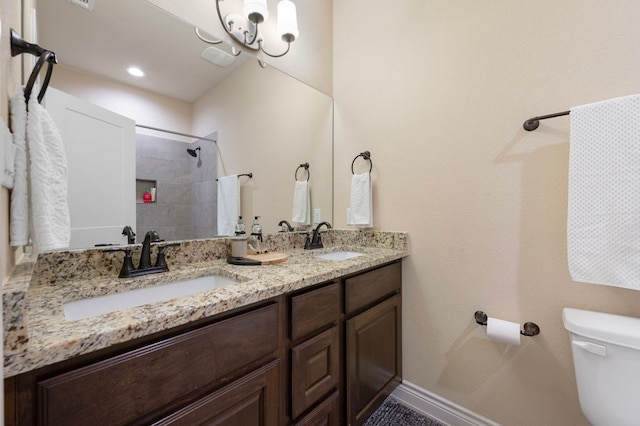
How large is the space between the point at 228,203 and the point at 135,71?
0.68m

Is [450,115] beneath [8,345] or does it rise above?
above

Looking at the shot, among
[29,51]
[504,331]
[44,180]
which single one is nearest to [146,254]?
[44,180]

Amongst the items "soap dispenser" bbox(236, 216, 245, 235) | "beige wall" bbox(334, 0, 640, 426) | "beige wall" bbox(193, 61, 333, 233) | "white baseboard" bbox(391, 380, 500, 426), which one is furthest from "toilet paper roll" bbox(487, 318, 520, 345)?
"soap dispenser" bbox(236, 216, 245, 235)

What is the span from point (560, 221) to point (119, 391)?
159 cm

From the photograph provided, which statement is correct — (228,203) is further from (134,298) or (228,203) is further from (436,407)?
(436,407)

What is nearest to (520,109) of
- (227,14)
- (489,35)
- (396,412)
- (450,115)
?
(450,115)

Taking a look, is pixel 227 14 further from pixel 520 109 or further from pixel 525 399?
pixel 525 399

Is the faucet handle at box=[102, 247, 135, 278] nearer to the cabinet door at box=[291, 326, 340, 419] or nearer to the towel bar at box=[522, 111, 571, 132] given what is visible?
the cabinet door at box=[291, 326, 340, 419]

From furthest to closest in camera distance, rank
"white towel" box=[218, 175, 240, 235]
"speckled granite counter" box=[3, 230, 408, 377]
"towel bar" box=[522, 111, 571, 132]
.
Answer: "white towel" box=[218, 175, 240, 235] < "towel bar" box=[522, 111, 571, 132] < "speckled granite counter" box=[3, 230, 408, 377]

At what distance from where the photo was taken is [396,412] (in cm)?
149

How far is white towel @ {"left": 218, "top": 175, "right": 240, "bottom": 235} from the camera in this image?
1.35 meters

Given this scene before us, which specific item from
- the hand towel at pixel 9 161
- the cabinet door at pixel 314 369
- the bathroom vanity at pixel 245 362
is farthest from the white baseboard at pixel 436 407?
the hand towel at pixel 9 161

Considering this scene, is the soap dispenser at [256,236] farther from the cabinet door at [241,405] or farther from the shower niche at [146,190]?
the cabinet door at [241,405]

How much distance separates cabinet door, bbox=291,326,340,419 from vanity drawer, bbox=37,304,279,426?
18 centimetres
